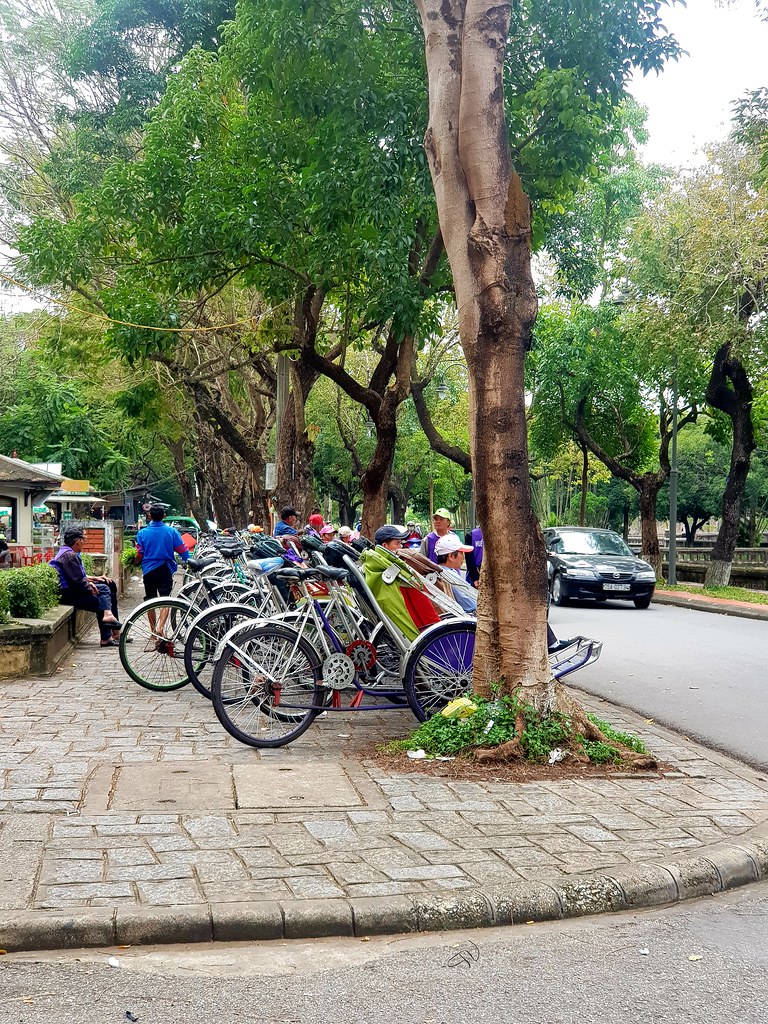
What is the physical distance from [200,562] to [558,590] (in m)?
12.2

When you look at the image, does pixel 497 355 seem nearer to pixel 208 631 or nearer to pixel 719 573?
pixel 208 631

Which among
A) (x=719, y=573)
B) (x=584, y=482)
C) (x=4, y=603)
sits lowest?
(x=719, y=573)

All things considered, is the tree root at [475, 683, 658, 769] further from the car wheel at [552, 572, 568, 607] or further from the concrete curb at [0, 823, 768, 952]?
the car wheel at [552, 572, 568, 607]

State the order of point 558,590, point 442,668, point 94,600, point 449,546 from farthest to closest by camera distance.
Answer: point 558,590, point 94,600, point 449,546, point 442,668

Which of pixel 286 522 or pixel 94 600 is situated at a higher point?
pixel 286 522

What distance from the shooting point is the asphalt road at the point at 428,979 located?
3486 millimetres

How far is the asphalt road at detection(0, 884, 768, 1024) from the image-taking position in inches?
137

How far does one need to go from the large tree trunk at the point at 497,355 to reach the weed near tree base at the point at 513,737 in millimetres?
136

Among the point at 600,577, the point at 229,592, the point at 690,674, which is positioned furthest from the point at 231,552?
the point at 600,577

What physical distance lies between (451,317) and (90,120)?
501 inches

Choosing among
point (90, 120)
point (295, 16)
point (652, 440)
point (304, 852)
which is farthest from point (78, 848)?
point (652, 440)

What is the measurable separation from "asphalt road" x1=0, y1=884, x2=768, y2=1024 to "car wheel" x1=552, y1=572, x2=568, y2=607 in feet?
54.7

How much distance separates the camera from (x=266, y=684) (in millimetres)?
7344

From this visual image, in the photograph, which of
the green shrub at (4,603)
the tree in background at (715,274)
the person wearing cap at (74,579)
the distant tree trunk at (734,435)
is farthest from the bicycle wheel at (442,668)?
the distant tree trunk at (734,435)
